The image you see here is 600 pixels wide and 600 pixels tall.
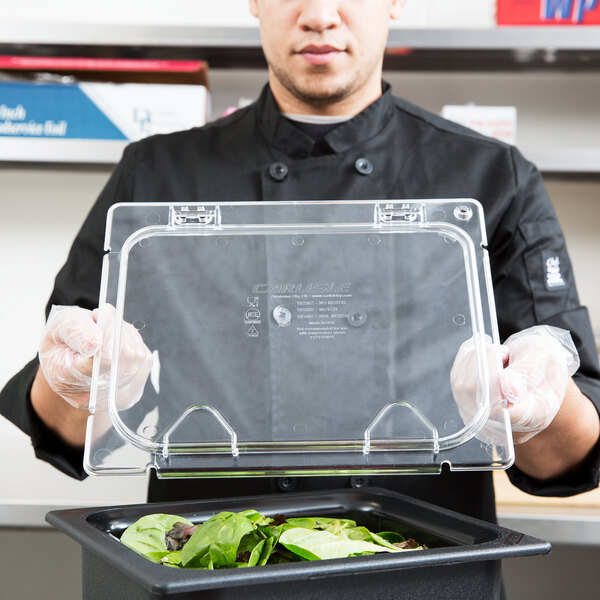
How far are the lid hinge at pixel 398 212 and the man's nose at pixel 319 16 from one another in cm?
37

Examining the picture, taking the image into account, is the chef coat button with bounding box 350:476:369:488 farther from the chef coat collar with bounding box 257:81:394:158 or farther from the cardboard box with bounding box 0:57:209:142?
the cardboard box with bounding box 0:57:209:142

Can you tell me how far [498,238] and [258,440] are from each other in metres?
0.52

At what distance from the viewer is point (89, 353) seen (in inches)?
27.1

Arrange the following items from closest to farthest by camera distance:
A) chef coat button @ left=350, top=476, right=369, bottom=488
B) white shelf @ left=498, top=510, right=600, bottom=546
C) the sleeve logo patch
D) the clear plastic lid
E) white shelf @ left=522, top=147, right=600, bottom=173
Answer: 1. the clear plastic lid
2. chef coat button @ left=350, top=476, right=369, bottom=488
3. the sleeve logo patch
4. white shelf @ left=498, top=510, right=600, bottom=546
5. white shelf @ left=522, top=147, right=600, bottom=173

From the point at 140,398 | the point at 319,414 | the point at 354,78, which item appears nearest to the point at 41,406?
the point at 140,398

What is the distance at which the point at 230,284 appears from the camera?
0.74m

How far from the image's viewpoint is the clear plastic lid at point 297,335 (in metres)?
0.67

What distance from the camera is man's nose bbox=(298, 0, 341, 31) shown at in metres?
1.00

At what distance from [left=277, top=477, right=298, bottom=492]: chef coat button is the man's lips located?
528mm

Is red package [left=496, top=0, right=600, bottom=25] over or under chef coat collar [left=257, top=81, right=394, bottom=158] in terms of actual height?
over

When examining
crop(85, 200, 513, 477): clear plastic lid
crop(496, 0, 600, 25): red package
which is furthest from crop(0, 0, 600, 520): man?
crop(496, 0, 600, 25): red package

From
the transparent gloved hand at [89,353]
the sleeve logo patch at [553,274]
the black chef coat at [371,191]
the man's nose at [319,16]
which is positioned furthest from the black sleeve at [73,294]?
the sleeve logo patch at [553,274]

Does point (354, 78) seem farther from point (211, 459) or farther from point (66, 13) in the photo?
point (66, 13)

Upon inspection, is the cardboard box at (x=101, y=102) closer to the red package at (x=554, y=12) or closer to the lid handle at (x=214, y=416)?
the red package at (x=554, y=12)
